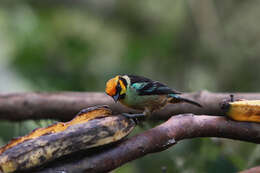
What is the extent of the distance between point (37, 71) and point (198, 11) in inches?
107

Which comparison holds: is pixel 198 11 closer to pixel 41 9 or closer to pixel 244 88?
pixel 244 88

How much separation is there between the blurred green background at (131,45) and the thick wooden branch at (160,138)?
2.34 metres

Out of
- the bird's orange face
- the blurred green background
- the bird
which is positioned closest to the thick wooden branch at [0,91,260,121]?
the blurred green background

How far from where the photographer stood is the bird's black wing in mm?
2916

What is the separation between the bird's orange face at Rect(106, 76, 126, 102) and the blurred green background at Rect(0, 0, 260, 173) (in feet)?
6.25

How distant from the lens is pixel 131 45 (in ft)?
18.8

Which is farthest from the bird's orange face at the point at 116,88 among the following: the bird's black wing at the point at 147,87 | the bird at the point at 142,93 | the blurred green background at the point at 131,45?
the blurred green background at the point at 131,45

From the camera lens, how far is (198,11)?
613 centimetres

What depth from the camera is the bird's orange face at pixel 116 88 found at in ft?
8.81

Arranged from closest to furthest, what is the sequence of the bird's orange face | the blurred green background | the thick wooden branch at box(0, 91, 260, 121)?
the bird's orange face → the thick wooden branch at box(0, 91, 260, 121) → the blurred green background

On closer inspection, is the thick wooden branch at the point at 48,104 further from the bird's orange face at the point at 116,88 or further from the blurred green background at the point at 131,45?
the bird's orange face at the point at 116,88

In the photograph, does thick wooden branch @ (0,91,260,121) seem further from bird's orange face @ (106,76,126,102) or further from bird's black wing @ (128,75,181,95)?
bird's orange face @ (106,76,126,102)

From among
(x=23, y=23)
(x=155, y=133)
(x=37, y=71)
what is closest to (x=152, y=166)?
(x=37, y=71)

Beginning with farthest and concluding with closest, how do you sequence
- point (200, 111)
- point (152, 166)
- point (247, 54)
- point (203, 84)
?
point (247, 54)
point (203, 84)
point (152, 166)
point (200, 111)
